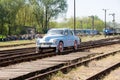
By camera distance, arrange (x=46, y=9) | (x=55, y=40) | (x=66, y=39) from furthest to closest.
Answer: (x=46, y=9), (x=66, y=39), (x=55, y=40)

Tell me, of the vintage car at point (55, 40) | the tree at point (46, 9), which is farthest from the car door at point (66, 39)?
the tree at point (46, 9)

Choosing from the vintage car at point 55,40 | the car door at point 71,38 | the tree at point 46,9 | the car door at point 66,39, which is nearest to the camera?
the vintage car at point 55,40

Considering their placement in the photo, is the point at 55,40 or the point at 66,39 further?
the point at 66,39

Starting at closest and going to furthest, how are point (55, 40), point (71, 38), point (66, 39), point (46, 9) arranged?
point (55, 40)
point (66, 39)
point (71, 38)
point (46, 9)

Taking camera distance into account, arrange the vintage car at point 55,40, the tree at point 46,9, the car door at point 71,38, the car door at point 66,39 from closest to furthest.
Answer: the vintage car at point 55,40, the car door at point 66,39, the car door at point 71,38, the tree at point 46,9

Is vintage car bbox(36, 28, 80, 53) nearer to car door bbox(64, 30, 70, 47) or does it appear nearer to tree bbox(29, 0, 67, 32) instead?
car door bbox(64, 30, 70, 47)

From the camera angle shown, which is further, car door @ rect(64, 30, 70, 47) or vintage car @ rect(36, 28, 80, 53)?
car door @ rect(64, 30, 70, 47)

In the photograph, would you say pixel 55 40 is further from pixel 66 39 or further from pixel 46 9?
pixel 46 9

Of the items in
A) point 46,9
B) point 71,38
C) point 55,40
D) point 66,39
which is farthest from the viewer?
point 46,9

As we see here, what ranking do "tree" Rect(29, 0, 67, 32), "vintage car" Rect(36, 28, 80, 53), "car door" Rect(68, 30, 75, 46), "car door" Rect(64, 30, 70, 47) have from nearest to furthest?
"vintage car" Rect(36, 28, 80, 53), "car door" Rect(64, 30, 70, 47), "car door" Rect(68, 30, 75, 46), "tree" Rect(29, 0, 67, 32)

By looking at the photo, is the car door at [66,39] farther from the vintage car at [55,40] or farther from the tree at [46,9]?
Answer: the tree at [46,9]

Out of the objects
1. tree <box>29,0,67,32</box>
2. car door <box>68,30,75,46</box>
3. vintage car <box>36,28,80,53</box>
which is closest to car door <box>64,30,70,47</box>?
vintage car <box>36,28,80,53</box>

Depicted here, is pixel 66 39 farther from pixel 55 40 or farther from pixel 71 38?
pixel 55 40

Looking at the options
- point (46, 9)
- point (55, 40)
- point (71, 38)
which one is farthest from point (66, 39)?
point (46, 9)
